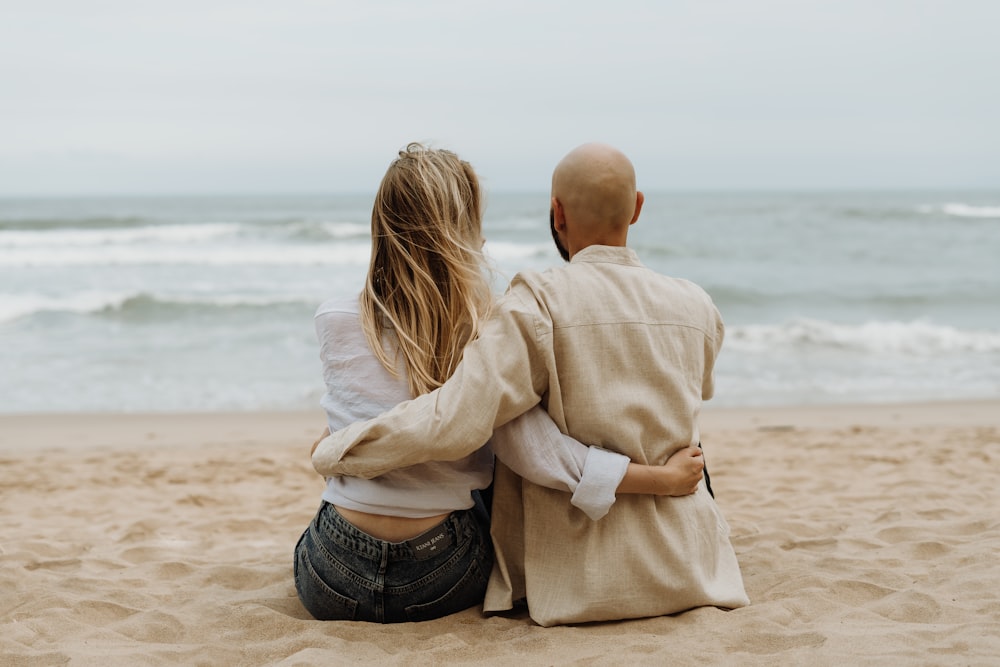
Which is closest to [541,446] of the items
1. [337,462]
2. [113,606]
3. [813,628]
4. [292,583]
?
[337,462]

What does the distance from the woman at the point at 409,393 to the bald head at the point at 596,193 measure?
0.33 meters

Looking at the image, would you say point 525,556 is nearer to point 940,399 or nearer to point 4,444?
point 4,444

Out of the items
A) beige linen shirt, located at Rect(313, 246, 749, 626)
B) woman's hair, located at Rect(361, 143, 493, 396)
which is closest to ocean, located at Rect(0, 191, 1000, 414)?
woman's hair, located at Rect(361, 143, 493, 396)

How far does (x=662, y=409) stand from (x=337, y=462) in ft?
2.97

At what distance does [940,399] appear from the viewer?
27.3ft

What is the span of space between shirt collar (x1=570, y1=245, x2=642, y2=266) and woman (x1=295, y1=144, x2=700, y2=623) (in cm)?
32

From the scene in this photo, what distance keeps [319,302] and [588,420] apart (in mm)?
11519

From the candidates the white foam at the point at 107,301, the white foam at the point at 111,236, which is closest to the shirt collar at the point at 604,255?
the white foam at the point at 107,301

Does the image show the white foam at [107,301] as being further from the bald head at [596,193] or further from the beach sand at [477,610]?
the bald head at [596,193]

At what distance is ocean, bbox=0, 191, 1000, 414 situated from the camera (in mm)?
8836

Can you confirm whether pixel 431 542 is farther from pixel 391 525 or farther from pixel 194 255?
pixel 194 255

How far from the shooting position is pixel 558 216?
2676 millimetres

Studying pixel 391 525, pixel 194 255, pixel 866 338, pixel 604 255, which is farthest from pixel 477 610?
pixel 194 255

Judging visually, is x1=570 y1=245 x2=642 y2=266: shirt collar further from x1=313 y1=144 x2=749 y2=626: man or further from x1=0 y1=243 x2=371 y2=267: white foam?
x1=0 y1=243 x2=371 y2=267: white foam
